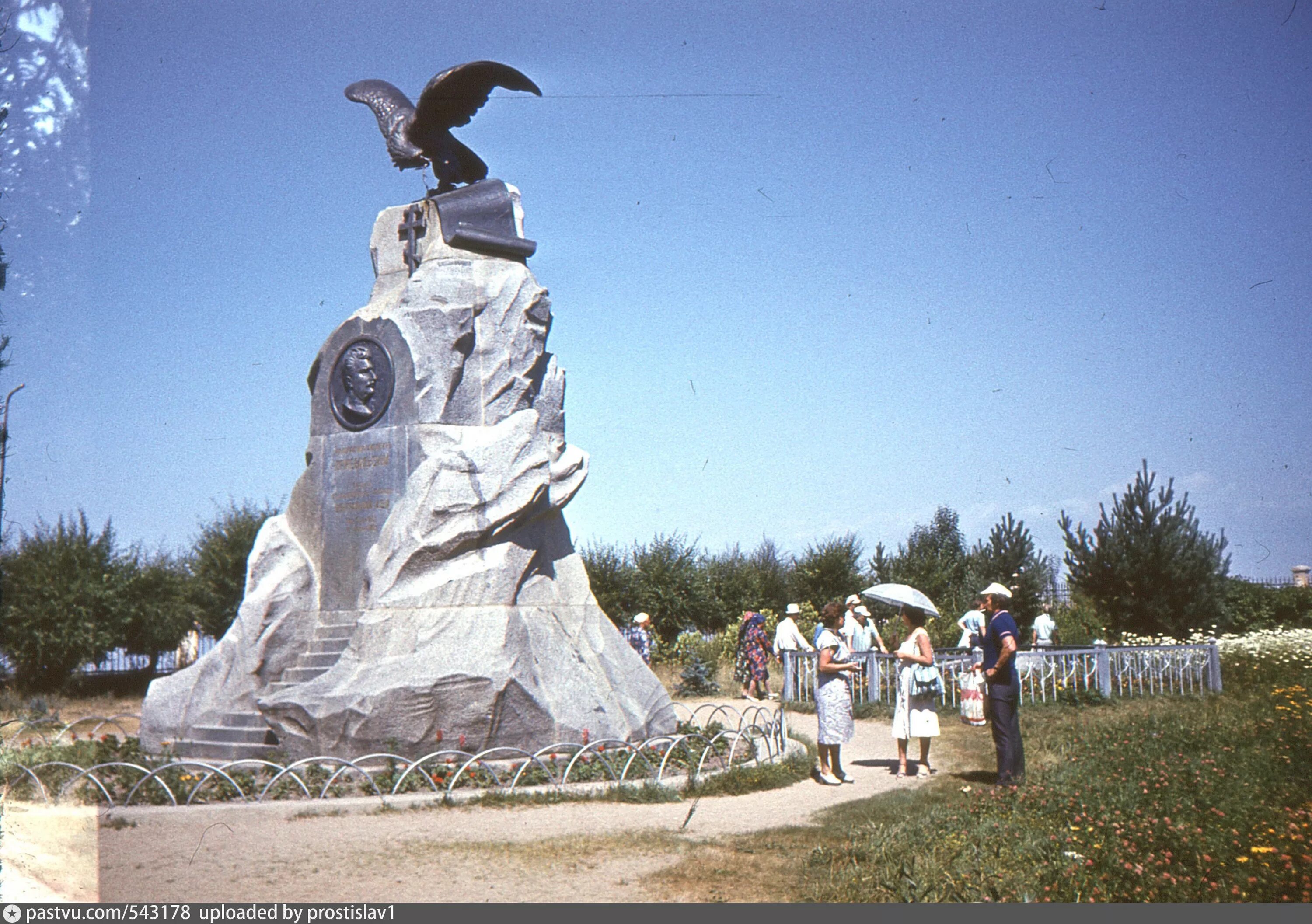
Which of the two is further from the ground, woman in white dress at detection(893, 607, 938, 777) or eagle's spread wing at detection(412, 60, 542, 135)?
eagle's spread wing at detection(412, 60, 542, 135)

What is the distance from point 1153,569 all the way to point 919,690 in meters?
14.3

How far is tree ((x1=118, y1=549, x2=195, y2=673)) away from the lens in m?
22.4

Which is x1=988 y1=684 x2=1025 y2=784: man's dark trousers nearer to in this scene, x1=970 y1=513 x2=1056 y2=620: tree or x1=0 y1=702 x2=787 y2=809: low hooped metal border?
x1=0 y1=702 x2=787 y2=809: low hooped metal border

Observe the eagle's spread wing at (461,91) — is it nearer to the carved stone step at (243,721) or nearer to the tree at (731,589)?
the carved stone step at (243,721)

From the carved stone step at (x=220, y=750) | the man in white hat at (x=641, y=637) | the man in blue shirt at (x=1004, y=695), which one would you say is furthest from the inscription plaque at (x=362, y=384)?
the man in white hat at (x=641, y=637)

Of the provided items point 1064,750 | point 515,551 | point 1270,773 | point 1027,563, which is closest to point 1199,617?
point 1027,563

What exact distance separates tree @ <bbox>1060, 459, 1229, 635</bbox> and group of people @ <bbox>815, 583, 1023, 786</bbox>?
1338 cm

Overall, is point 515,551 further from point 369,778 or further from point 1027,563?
point 1027,563

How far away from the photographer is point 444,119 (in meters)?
12.7

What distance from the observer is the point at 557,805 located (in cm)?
853

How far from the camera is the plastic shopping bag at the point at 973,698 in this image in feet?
34.9

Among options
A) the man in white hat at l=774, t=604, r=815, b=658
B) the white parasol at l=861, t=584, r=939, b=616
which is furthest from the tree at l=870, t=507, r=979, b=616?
the white parasol at l=861, t=584, r=939, b=616

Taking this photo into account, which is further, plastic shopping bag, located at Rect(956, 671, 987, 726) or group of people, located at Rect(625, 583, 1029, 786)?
plastic shopping bag, located at Rect(956, 671, 987, 726)

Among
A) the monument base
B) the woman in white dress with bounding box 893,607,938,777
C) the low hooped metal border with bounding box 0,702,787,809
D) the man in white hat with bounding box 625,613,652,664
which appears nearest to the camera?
the low hooped metal border with bounding box 0,702,787,809
